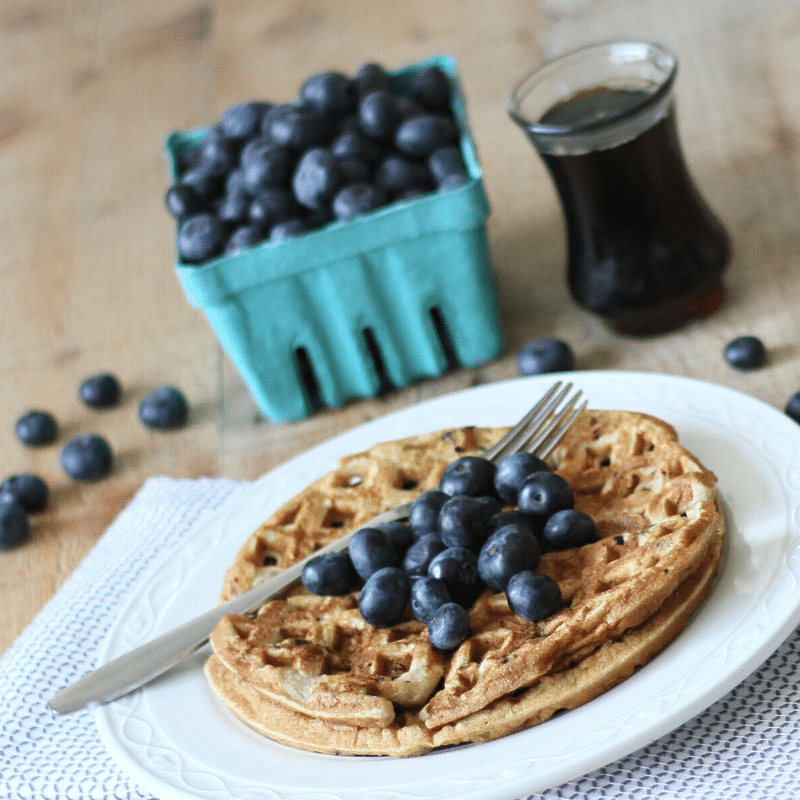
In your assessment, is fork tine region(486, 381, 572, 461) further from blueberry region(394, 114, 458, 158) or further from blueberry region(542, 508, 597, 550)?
blueberry region(394, 114, 458, 158)

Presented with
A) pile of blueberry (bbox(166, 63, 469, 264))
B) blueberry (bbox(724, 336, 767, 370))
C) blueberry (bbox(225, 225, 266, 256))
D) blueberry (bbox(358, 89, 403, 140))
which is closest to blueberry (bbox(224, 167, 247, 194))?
pile of blueberry (bbox(166, 63, 469, 264))

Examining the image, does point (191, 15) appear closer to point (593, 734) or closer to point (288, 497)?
point (288, 497)

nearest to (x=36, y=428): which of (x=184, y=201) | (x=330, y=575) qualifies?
(x=184, y=201)

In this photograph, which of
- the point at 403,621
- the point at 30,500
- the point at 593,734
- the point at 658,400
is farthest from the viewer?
the point at 30,500

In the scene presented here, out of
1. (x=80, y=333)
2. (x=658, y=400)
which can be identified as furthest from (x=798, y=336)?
(x=80, y=333)

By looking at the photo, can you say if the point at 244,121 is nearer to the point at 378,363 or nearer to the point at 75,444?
the point at 378,363

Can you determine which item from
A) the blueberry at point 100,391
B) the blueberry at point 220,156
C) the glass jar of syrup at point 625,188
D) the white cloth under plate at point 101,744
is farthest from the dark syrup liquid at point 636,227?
the blueberry at point 100,391
